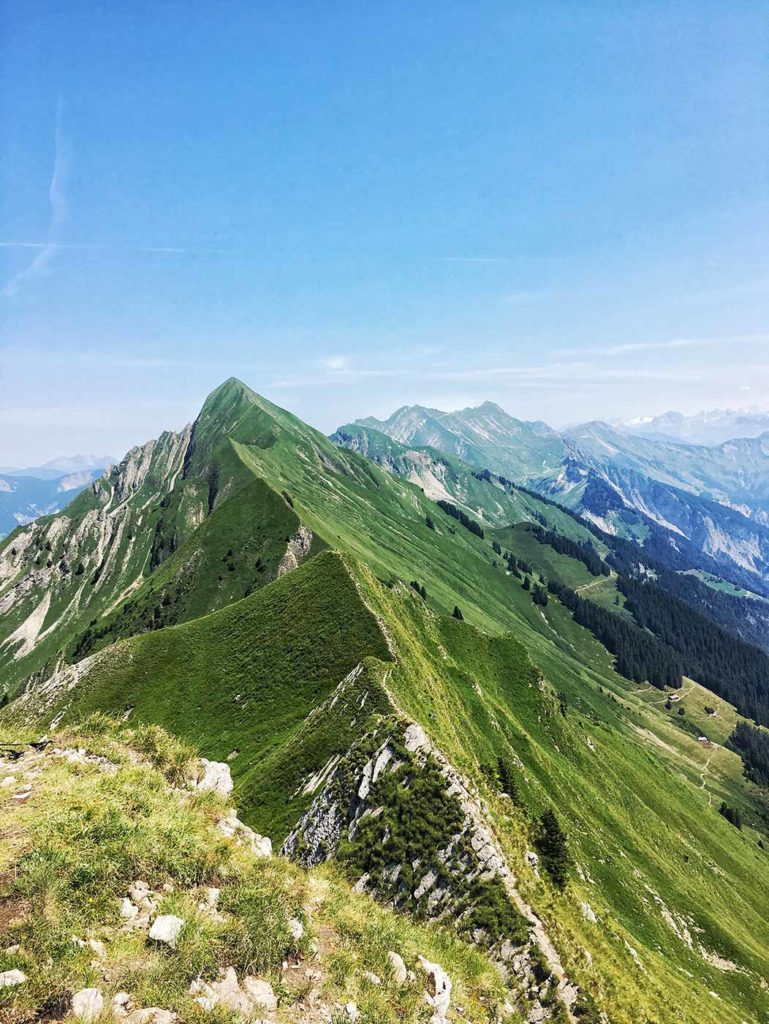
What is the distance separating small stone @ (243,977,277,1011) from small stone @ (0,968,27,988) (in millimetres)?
5352

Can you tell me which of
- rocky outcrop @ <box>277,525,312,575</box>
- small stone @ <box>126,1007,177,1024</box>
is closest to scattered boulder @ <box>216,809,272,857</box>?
small stone @ <box>126,1007,177,1024</box>

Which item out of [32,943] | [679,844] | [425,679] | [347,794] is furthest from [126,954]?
[679,844]

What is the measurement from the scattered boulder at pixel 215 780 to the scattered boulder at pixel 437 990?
11345 millimetres

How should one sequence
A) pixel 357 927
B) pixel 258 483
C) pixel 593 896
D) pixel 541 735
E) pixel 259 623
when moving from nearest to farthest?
pixel 357 927 → pixel 593 896 → pixel 259 623 → pixel 541 735 → pixel 258 483

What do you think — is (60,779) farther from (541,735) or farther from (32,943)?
(541,735)

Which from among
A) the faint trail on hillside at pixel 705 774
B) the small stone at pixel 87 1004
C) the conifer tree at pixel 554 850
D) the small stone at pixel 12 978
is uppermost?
the small stone at pixel 12 978

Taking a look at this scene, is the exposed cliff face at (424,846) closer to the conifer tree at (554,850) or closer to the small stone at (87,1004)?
the conifer tree at (554,850)

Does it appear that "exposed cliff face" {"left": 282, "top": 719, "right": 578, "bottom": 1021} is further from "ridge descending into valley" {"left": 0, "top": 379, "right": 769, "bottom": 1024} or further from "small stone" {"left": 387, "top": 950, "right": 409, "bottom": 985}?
"small stone" {"left": 387, "top": 950, "right": 409, "bottom": 985}

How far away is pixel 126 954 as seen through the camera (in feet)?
40.0

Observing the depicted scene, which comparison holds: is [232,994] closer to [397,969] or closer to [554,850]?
[397,969]

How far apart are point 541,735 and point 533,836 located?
53.3 metres

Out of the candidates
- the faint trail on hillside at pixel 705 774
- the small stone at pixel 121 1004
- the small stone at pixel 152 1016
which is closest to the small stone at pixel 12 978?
the small stone at pixel 121 1004

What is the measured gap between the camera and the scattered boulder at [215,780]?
78.8 ft

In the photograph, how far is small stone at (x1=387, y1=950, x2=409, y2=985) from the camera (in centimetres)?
1602
